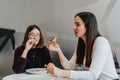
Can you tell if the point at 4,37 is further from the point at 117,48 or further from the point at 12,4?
the point at 117,48

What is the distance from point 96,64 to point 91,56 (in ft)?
0.49

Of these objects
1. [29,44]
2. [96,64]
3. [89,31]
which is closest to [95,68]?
[96,64]

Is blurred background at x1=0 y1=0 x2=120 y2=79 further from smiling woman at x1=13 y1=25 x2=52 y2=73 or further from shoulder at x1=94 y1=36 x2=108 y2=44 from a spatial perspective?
shoulder at x1=94 y1=36 x2=108 y2=44

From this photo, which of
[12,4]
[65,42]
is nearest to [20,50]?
[65,42]

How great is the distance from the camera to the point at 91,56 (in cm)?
156

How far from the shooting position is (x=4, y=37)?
9.09 feet

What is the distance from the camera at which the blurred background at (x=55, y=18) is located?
227 cm

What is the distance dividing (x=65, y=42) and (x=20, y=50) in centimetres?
70

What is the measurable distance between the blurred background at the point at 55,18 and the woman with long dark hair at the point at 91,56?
2.19 ft

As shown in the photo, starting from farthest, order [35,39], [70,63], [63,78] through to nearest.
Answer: [35,39], [70,63], [63,78]

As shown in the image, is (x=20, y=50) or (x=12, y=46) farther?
(x=12, y=46)

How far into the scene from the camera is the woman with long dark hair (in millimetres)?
1418

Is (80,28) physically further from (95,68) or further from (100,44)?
(95,68)

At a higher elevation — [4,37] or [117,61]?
[4,37]
